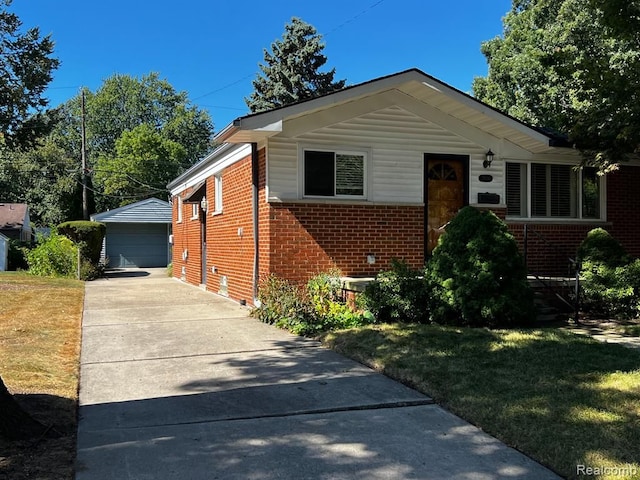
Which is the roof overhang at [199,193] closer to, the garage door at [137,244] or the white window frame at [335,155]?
the white window frame at [335,155]

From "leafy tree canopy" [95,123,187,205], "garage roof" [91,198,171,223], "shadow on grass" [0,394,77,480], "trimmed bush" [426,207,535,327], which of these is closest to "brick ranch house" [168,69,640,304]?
"trimmed bush" [426,207,535,327]

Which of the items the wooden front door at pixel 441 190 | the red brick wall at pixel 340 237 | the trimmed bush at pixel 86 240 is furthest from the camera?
the trimmed bush at pixel 86 240

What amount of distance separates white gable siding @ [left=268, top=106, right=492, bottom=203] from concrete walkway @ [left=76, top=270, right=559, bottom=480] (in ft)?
12.3

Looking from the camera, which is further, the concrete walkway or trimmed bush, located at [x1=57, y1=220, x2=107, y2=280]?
trimmed bush, located at [x1=57, y1=220, x2=107, y2=280]

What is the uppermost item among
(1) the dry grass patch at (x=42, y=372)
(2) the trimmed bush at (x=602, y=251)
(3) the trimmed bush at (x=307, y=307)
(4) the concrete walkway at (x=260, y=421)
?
(2) the trimmed bush at (x=602, y=251)

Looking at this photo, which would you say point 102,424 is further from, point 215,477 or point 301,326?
point 301,326

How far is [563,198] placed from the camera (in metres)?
12.4

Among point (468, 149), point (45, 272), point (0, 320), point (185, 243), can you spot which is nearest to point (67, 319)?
point (0, 320)

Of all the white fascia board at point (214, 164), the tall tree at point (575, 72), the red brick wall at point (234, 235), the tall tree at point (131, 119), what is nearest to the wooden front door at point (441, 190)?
the tall tree at point (575, 72)

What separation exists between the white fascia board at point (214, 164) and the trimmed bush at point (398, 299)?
4321 millimetres

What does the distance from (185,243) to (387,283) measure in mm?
12962

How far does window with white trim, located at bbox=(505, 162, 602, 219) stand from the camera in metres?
12.0

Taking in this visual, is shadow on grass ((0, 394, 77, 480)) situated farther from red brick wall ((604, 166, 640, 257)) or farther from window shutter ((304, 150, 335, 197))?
red brick wall ((604, 166, 640, 257))

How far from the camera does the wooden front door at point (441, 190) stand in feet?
37.2
